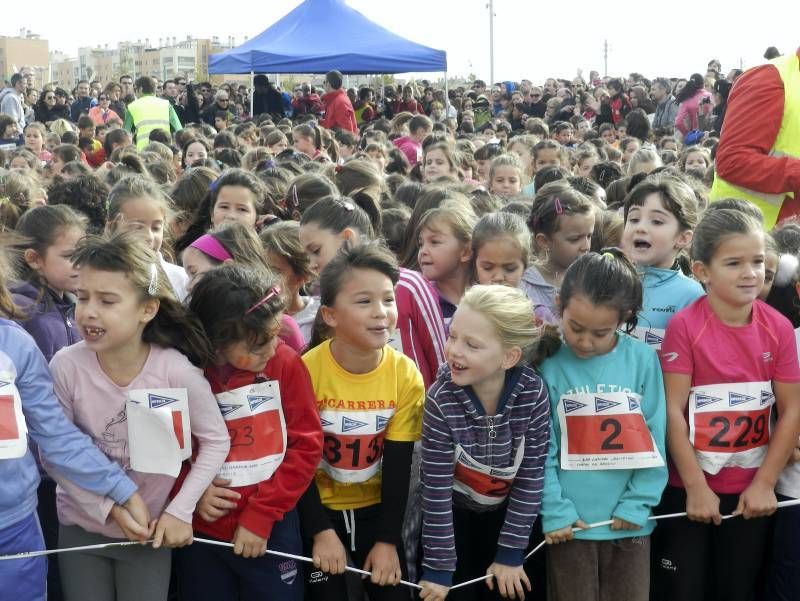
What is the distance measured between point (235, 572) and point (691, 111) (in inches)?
492

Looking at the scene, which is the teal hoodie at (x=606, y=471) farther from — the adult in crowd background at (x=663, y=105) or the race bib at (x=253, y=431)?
the adult in crowd background at (x=663, y=105)

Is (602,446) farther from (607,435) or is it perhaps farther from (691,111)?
(691,111)

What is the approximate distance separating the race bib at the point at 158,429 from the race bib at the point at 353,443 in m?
0.49

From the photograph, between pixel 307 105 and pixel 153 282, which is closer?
pixel 153 282

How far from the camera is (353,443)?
3.12 meters

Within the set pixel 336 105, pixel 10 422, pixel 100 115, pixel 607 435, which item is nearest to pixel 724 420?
pixel 607 435

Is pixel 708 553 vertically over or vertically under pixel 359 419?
under

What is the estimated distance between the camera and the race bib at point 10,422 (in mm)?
2660

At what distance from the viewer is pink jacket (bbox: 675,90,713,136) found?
45.2ft

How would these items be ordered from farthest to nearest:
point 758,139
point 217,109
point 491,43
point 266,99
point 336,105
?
point 491,43 < point 266,99 < point 217,109 < point 336,105 < point 758,139


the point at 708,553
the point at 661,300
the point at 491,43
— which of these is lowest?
the point at 708,553

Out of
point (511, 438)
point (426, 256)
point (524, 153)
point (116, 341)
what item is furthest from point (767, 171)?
point (524, 153)

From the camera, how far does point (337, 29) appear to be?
60.9 feet

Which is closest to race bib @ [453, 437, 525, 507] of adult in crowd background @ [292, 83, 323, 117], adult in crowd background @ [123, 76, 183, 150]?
adult in crowd background @ [123, 76, 183, 150]
